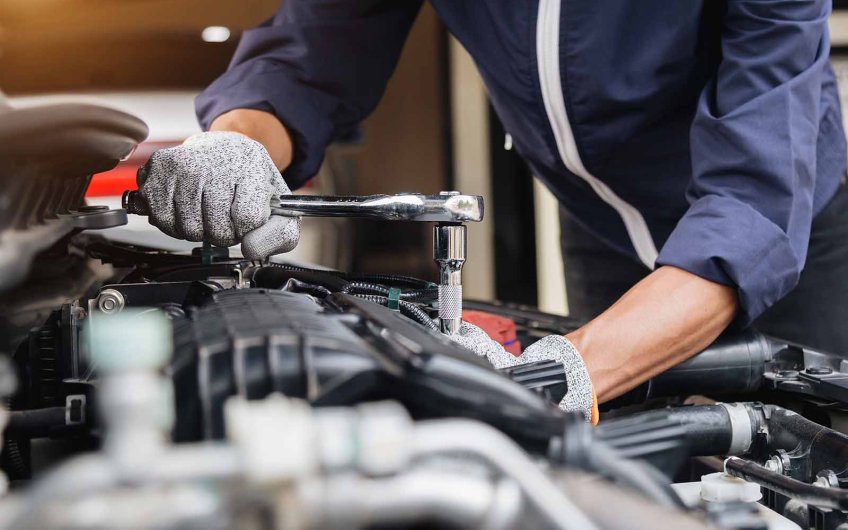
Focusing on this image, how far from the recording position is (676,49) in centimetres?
113

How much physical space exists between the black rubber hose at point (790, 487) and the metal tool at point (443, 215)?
27cm

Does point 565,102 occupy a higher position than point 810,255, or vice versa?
point 565,102

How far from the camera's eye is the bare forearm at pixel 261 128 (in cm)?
122

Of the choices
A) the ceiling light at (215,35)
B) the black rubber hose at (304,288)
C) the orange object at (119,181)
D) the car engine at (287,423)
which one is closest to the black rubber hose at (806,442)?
the car engine at (287,423)

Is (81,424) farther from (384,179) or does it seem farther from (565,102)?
(384,179)

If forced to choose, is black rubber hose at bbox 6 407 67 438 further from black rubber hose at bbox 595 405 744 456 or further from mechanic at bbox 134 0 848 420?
black rubber hose at bbox 595 405 744 456

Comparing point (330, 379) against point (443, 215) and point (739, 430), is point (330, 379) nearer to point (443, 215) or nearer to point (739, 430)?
point (443, 215)

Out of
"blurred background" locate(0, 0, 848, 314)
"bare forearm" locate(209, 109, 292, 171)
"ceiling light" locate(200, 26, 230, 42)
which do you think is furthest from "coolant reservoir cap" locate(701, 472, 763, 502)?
"ceiling light" locate(200, 26, 230, 42)

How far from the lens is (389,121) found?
4316 millimetres

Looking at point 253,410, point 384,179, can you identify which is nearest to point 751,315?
point 253,410

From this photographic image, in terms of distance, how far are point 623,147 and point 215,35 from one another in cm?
233

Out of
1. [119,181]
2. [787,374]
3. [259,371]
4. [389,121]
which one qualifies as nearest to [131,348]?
[259,371]

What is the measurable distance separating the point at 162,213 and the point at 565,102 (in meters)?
0.60

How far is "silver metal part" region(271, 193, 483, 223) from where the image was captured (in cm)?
75
